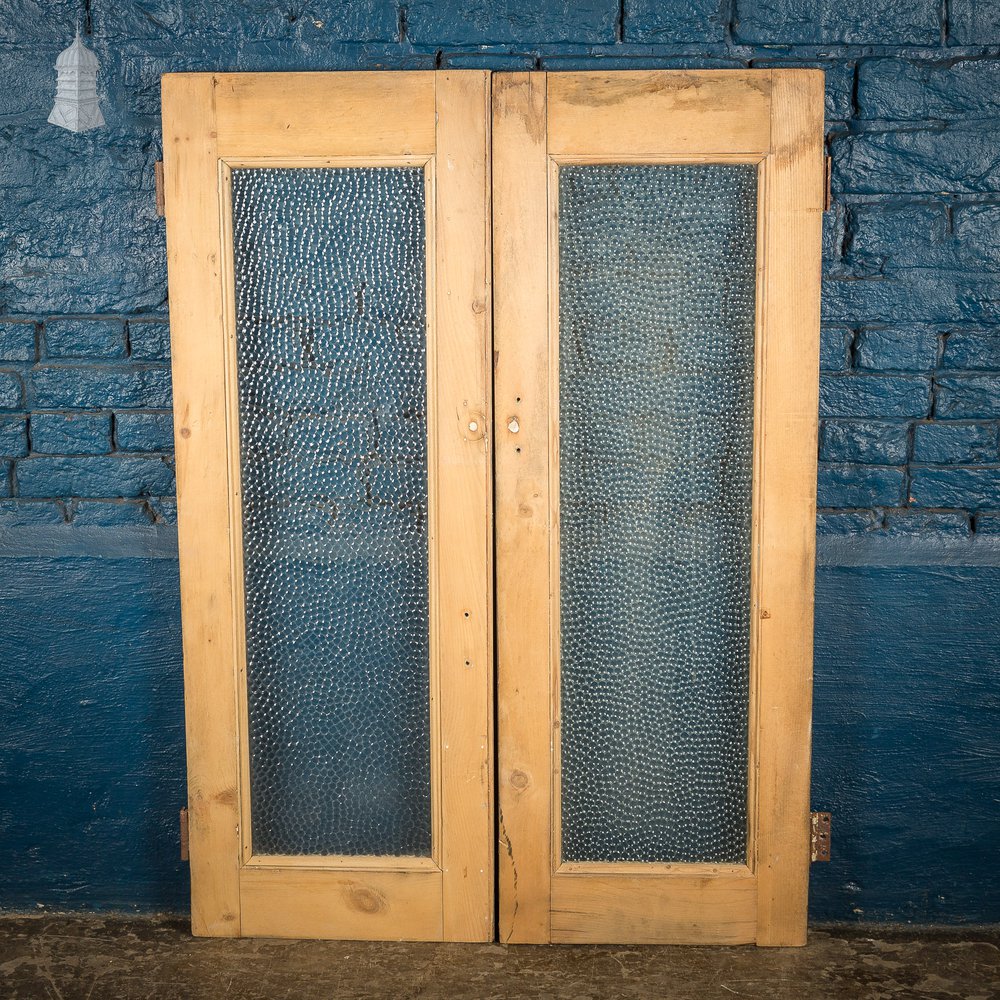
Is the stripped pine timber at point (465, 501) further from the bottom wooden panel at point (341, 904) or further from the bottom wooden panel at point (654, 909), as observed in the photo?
the bottom wooden panel at point (654, 909)

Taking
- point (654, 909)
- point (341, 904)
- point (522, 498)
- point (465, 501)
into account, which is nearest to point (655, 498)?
point (522, 498)

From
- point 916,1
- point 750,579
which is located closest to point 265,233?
point 750,579

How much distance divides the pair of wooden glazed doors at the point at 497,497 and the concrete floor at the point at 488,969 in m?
0.07

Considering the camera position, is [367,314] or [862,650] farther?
[862,650]

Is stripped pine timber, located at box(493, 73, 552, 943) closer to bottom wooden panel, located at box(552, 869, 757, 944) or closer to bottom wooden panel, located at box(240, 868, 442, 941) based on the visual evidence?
bottom wooden panel, located at box(552, 869, 757, 944)

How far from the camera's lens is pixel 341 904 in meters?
2.61

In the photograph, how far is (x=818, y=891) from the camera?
2.73 m

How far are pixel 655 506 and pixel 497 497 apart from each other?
14.9 inches

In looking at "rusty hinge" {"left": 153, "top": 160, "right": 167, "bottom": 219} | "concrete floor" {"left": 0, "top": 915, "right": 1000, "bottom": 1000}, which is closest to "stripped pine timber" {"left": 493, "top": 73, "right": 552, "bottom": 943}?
"concrete floor" {"left": 0, "top": 915, "right": 1000, "bottom": 1000}

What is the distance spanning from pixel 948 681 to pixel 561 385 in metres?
1.26

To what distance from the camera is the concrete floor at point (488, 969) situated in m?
2.43

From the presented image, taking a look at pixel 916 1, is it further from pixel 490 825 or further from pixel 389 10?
pixel 490 825

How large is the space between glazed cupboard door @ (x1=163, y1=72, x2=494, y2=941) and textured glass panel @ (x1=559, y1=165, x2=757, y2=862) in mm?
224

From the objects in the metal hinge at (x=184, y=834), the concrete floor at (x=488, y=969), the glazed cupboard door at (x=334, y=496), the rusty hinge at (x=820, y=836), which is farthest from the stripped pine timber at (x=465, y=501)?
the rusty hinge at (x=820, y=836)
